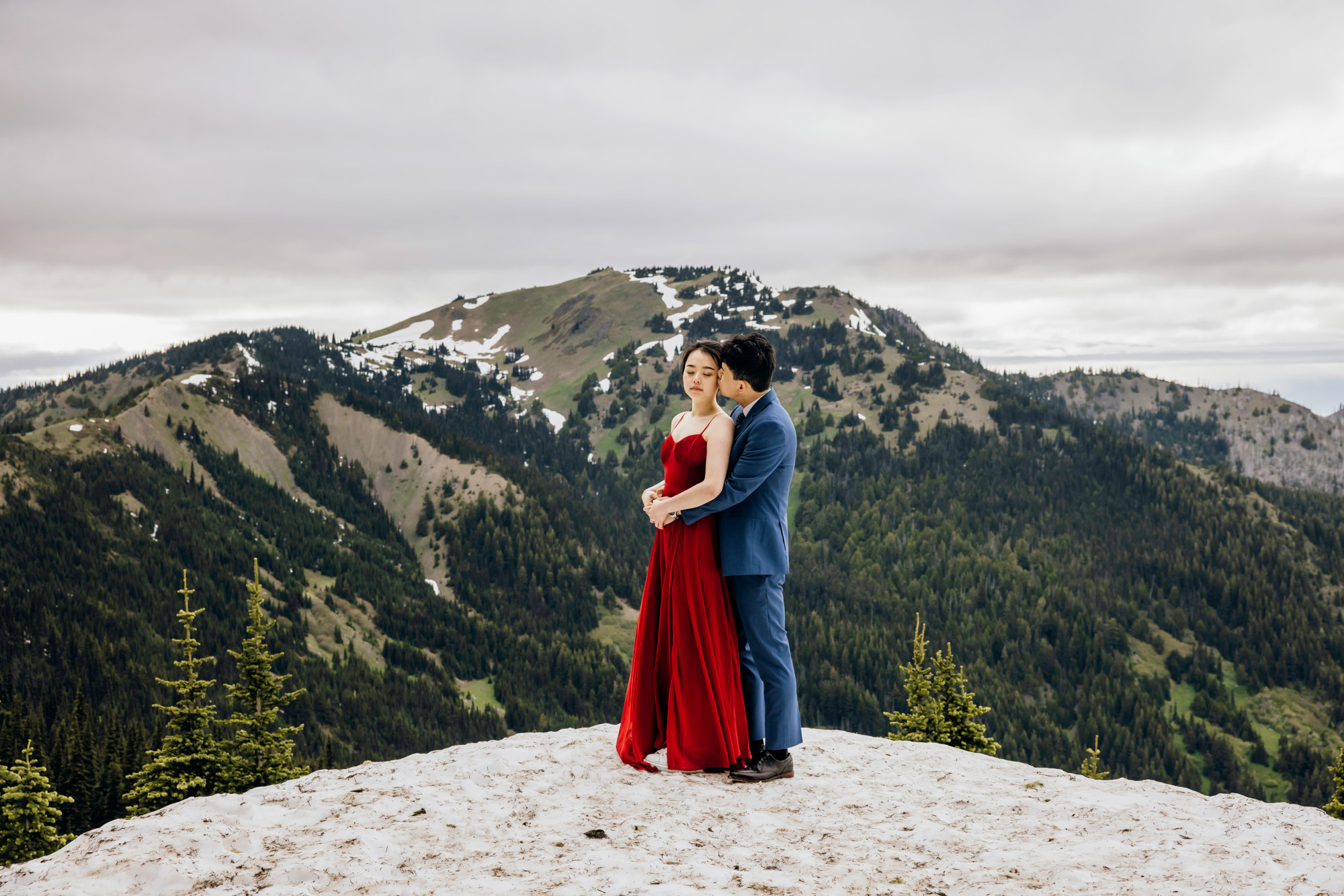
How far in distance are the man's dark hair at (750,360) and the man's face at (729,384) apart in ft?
0.11

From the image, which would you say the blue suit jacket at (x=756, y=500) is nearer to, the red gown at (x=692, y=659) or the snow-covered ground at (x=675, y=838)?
the red gown at (x=692, y=659)

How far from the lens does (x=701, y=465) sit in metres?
9.35

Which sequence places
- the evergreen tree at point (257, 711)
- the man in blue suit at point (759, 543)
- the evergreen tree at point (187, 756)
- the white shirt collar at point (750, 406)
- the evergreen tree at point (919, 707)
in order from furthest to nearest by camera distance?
the evergreen tree at point (257, 711) → the evergreen tree at point (919, 707) → the evergreen tree at point (187, 756) → the white shirt collar at point (750, 406) → the man in blue suit at point (759, 543)

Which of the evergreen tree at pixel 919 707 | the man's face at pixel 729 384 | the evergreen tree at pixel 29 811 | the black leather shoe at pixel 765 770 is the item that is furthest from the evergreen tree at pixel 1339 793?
the evergreen tree at pixel 29 811

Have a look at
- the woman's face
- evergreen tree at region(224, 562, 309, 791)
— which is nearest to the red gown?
the woman's face

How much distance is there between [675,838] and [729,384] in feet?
16.0

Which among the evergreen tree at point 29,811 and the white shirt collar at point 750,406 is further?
the evergreen tree at point 29,811

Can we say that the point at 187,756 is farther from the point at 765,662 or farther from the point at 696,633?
the point at 765,662

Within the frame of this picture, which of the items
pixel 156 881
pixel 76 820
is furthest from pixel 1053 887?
pixel 76 820

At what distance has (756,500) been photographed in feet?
30.6

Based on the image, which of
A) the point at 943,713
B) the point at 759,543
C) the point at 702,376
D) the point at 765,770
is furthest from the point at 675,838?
the point at 943,713

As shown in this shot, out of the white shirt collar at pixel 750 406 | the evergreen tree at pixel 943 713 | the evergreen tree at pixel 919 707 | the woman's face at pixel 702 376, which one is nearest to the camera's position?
the woman's face at pixel 702 376

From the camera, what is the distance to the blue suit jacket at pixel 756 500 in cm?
906

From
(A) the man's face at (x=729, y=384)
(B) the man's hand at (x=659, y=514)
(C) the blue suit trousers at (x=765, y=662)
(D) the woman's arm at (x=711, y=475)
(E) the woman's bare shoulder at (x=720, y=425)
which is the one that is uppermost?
(A) the man's face at (x=729, y=384)
